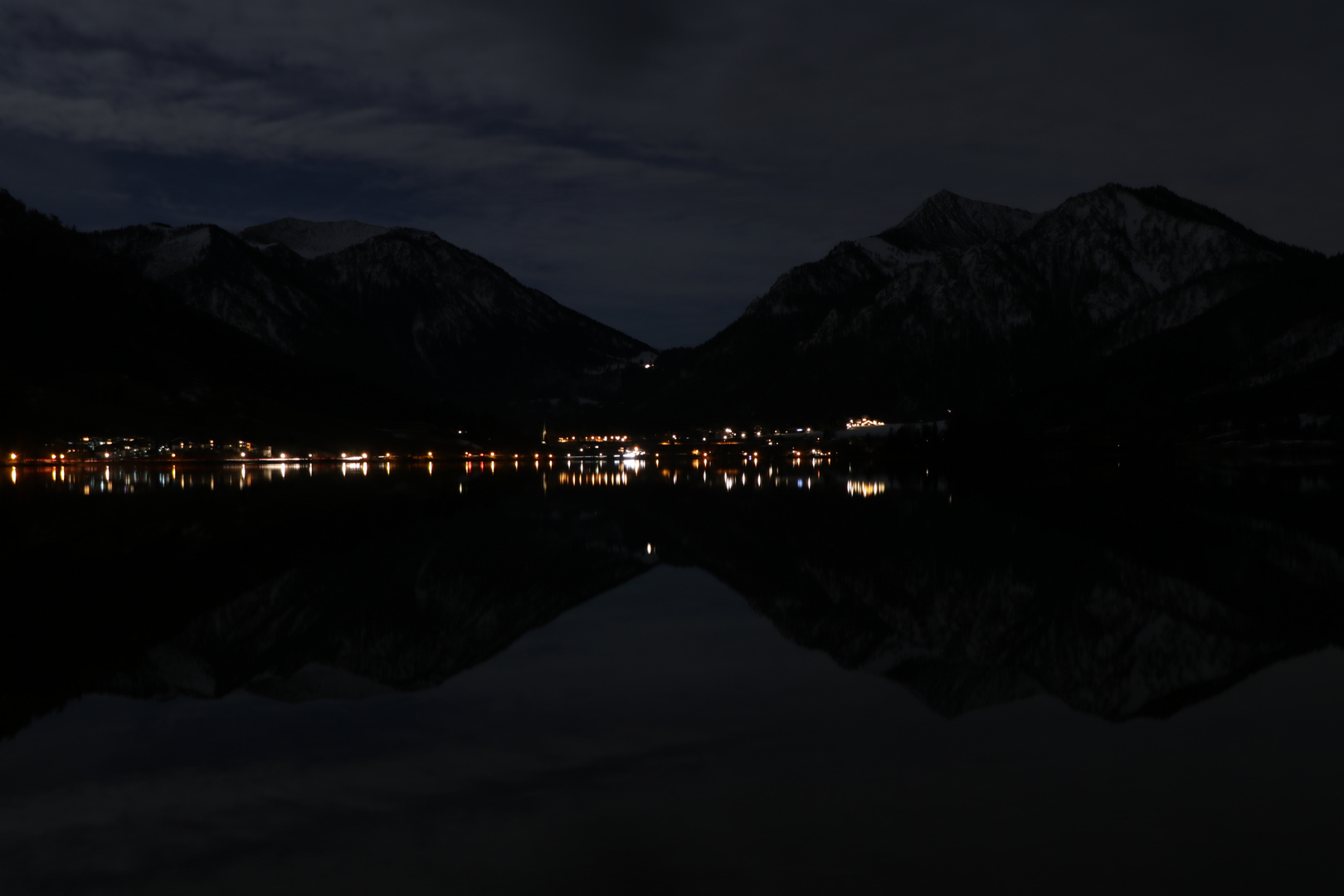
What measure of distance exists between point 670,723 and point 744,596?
1046cm

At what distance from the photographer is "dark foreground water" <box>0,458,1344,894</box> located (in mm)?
8812

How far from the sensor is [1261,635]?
18.0 metres

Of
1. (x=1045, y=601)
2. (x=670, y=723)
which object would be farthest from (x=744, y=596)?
(x=670, y=723)

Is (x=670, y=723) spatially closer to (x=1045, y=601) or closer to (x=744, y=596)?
Result: (x=744, y=596)

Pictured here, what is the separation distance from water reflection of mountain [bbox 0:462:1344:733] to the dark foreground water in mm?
132

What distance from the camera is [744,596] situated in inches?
915

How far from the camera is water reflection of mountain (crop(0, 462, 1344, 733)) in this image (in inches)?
605

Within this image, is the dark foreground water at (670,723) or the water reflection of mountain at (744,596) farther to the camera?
the water reflection of mountain at (744,596)

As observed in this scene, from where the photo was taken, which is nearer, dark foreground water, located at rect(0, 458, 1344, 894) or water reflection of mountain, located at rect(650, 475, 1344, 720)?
dark foreground water, located at rect(0, 458, 1344, 894)

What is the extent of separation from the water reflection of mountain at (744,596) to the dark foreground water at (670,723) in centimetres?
13

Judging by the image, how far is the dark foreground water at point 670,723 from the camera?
8.81 metres

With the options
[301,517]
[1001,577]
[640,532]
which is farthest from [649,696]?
[301,517]

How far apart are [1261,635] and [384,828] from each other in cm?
1526

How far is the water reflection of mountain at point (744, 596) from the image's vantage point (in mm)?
15359
